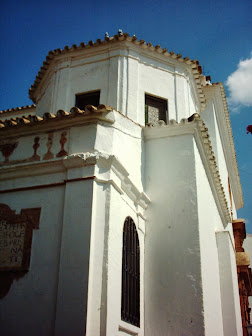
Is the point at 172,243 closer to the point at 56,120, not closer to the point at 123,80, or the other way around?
the point at 56,120

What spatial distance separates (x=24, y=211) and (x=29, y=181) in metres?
0.55

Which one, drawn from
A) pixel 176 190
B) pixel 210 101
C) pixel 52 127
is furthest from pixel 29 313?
pixel 210 101

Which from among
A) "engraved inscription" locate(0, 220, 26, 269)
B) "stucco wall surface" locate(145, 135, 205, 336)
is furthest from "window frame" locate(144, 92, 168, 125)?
"engraved inscription" locate(0, 220, 26, 269)

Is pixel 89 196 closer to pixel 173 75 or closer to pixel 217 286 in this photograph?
pixel 217 286

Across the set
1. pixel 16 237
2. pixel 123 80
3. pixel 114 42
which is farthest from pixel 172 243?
pixel 114 42

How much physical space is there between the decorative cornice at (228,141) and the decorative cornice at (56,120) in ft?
23.4

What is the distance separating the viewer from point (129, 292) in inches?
273

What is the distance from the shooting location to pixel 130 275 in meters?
7.07

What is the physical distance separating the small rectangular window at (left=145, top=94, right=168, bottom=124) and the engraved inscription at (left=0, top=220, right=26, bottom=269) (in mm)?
4404

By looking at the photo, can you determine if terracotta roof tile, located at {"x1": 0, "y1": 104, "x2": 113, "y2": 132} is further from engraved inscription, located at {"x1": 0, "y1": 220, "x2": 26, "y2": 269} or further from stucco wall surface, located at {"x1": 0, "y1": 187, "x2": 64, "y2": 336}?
engraved inscription, located at {"x1": 0, "y1": 220, "x2": 26, "y2": 269}

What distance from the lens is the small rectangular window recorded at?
9859 millimetres

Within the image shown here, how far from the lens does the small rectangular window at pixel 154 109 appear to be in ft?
32.3

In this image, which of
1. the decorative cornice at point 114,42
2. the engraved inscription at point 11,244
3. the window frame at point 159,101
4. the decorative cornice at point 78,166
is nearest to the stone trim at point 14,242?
the engraved inscription at point 11,244

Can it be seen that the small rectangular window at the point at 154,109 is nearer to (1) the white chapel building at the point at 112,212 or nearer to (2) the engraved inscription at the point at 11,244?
(1) the white chapel building at the point at 112,212
